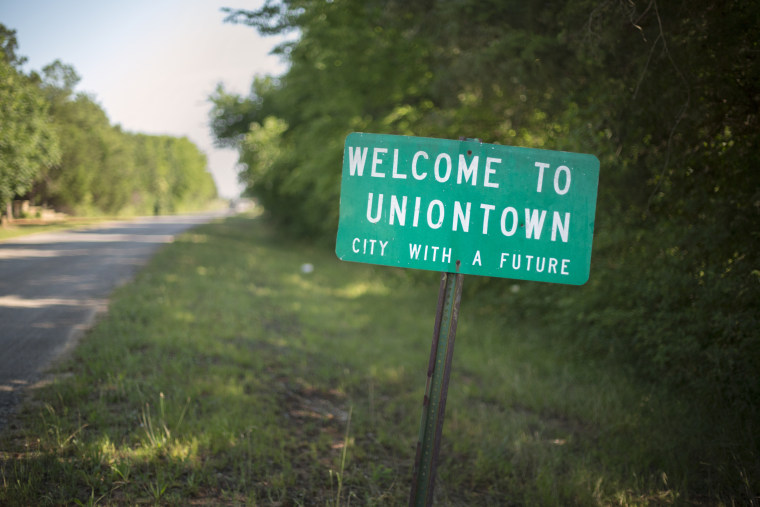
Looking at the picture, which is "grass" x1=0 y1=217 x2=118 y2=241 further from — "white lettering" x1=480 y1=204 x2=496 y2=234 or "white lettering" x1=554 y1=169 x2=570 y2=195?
"white lettering" x1=554 y1=169 x2=570 y2=195

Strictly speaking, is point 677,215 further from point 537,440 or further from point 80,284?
point 80,284

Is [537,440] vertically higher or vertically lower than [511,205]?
lower

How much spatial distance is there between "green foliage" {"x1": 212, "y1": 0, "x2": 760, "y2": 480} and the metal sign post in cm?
263

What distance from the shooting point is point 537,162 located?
1955 mm

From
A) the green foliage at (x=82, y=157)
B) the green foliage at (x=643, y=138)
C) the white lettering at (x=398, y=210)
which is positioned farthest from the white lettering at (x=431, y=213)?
the green foliage at (x=82, y=157)

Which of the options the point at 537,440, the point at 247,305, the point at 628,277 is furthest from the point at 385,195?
the point at 247,305

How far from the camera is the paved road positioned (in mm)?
4250

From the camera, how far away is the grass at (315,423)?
113 inches

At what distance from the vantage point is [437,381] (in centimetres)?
197

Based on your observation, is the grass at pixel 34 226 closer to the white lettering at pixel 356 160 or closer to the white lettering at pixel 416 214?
the white lettering at pixel 356 160

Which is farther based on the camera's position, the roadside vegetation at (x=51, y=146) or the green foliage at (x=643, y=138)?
the roadside vegetation at (x=51, y=146)

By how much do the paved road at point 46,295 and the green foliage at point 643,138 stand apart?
454cm

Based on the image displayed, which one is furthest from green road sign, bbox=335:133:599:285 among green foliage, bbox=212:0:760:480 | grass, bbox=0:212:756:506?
green foliage, bbox=212:0:760:480

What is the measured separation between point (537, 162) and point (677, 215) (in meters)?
3.35
